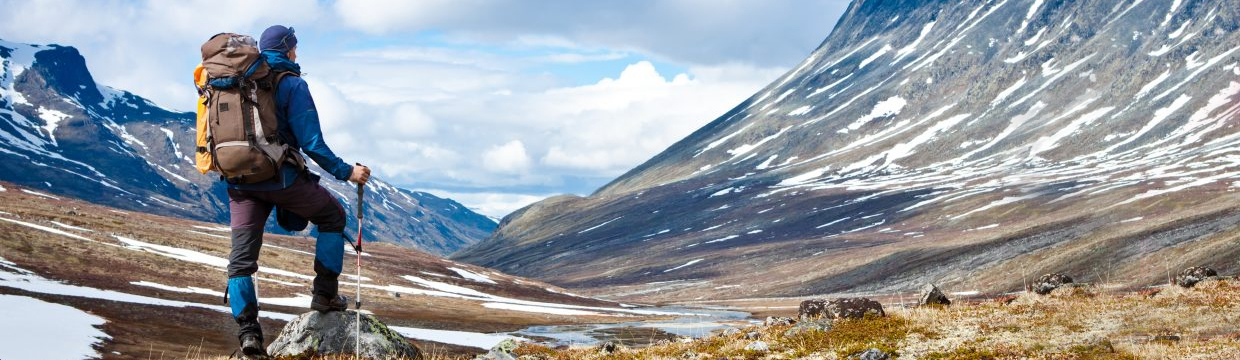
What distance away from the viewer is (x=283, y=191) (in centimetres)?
1307

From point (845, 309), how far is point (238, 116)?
11.4 m

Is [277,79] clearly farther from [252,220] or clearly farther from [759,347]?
[759,347]

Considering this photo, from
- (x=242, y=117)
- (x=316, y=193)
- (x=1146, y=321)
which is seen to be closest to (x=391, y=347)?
(x=316, y=193)

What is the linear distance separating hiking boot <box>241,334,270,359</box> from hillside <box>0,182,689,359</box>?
7.80 metres

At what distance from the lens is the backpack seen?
496 inches

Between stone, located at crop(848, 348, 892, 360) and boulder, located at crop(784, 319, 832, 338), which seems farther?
boulder, located at crop(784, 319, 832, 338)

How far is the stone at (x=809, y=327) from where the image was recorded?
1738 cm

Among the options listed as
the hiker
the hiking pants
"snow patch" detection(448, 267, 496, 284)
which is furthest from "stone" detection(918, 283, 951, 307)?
"snow patch" detection(448, 267, 496, 284)

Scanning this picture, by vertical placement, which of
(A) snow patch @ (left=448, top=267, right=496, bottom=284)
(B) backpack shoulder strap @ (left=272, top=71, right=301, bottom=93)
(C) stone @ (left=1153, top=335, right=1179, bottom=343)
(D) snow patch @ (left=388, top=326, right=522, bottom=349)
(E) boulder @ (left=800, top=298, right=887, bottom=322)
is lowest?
(D) snow patch @ (left=388, top=326, right=522, bottom=349)

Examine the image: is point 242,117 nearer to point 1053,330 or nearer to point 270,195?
point 270,195

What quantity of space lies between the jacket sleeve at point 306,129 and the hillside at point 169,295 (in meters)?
8.84

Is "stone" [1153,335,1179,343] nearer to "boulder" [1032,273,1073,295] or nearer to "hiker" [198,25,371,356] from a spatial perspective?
"boulder" [1032,273,1073,295]

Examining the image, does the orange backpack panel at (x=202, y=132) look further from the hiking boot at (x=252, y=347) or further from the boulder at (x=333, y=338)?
the boulder at (x=333, y=338)

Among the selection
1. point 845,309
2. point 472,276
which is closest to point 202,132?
point 845,309
